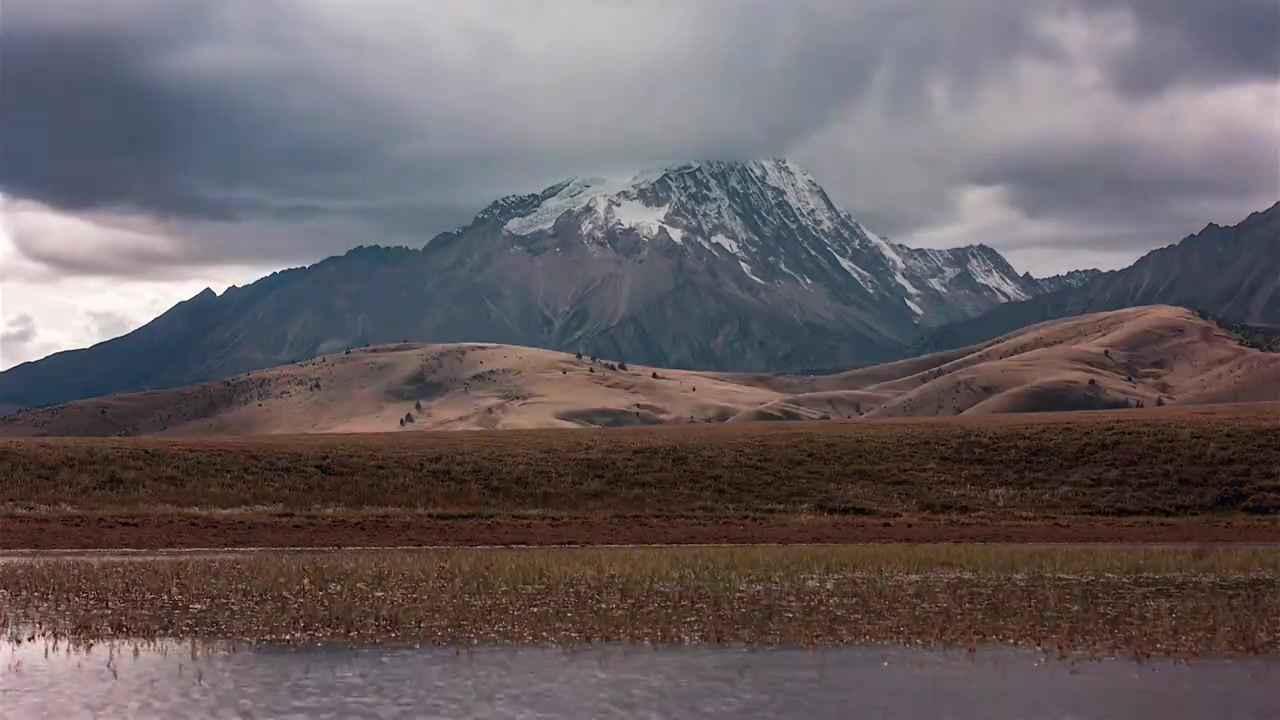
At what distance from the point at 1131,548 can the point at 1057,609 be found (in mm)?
21070

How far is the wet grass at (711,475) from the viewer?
75.0 meters

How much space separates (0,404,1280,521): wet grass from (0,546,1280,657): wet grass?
18.2m

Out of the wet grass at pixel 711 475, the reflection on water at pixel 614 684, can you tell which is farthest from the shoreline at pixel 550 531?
the reflection on water at pixel 614 684

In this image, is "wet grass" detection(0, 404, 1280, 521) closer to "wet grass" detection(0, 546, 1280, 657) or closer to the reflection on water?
"wet grass" detection(0, 546, 1280, 657)

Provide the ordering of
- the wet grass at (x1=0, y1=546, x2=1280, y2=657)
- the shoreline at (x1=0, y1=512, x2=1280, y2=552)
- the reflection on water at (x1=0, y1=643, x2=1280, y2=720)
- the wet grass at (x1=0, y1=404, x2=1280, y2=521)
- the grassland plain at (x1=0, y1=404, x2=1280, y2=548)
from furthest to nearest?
1. the wet grass at (x1=0, y1=404, x2=1280, y2=521)
2. the grassland plain at (x1=0, y1=404, x2=1280, y2=548)
3. the shoreline at (x1=0, y1=512, x2=1280, y2=552)
4. the wet grass at (x1=0, y1=546, x2=1280, y2=657)
5. the reflection on water at (x1=0, y1=643, x2=1280, y2=720)

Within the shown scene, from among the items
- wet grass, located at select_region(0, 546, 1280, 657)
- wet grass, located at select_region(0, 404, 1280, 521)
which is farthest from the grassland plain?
wet grass, located at select_region(0, 546, 1280, 657)

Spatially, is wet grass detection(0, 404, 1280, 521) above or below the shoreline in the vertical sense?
above

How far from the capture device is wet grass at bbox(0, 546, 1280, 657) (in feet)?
123

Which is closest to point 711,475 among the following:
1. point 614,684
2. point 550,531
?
point 550,531

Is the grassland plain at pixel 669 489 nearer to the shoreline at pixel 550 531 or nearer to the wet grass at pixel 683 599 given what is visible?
the shoreline at pixel 550 531

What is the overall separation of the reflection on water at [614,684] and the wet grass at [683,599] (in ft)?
6.09

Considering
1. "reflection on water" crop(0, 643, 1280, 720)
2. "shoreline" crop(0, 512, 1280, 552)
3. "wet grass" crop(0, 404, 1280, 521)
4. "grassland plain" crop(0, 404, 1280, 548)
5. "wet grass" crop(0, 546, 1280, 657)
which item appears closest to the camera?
"reflection on water" crop(0, 643, 1280, 720)

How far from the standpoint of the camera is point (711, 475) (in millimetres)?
82375

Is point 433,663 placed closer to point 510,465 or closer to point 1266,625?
point 1266,625
